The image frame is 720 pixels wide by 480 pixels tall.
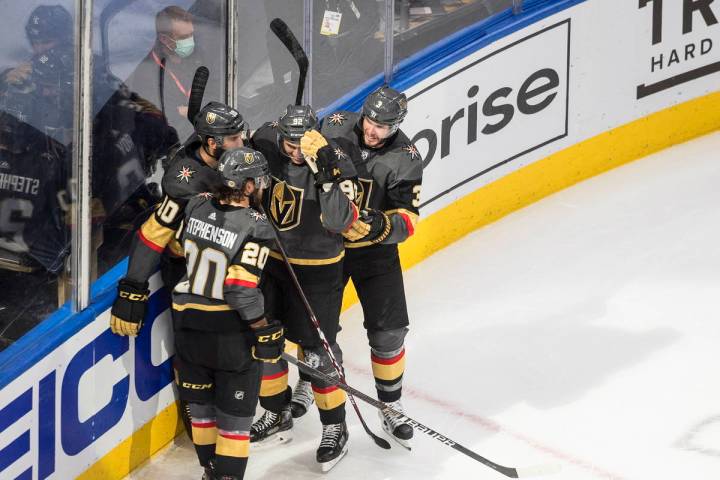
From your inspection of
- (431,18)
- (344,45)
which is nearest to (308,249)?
(344,45)

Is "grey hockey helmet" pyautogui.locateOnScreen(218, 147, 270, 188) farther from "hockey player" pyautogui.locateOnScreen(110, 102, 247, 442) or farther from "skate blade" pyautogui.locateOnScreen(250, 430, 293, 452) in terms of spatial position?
"skate blade" pyautogui.locateOnScreen(250, 430, 293, 452)

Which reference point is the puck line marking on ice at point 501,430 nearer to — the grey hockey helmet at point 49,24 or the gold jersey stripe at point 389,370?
the gold jersey stripe at point 389,370

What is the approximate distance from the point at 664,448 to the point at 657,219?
73.5 inches

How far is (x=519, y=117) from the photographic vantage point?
6461mm

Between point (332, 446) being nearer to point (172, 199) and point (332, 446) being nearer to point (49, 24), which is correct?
point (172, 199)

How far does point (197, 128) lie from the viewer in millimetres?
4496

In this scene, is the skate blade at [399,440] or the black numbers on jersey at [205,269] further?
the skate blade at [399,440]

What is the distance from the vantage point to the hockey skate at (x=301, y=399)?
16.6 feet

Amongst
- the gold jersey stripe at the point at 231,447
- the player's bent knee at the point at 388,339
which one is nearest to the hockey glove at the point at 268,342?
the gold jersey stripe at the point at 231,447

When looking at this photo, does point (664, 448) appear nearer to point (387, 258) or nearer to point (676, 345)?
point (676, 345)

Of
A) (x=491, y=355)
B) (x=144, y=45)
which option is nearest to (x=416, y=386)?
(x=491, y=355)

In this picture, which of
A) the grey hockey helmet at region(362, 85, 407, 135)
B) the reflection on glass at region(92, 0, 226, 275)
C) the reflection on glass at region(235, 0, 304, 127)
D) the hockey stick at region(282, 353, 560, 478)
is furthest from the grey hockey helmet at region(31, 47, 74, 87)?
the hockey stick at region(282, 353, 560, 478)

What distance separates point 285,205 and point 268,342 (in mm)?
569

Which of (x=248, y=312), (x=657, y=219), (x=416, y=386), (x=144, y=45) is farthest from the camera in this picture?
(x=657, y=219)
